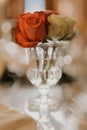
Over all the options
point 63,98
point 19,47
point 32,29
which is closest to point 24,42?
point 32,29

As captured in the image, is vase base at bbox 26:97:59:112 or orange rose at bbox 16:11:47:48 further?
vase base at bbox 26:97:59:112

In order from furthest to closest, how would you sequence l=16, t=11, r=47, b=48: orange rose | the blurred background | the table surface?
the blurred background → the table surface → l=16, t=11, r=47, b=48: orange rose

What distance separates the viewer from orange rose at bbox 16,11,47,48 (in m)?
0.94

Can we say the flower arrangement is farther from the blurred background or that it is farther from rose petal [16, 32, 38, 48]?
the blurred background

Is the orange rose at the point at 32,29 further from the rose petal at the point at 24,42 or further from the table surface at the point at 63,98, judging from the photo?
the table surface at the point at 63,98

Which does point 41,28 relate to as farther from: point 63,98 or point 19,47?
point 63,98

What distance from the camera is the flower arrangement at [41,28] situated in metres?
0.95

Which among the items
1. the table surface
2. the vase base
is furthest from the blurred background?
the vase base

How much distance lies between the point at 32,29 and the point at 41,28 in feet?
0.10

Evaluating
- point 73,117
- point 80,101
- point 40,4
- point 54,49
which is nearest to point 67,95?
point 80,101

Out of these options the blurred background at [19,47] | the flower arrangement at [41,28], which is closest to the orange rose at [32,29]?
the flower arrangement at [41,28]

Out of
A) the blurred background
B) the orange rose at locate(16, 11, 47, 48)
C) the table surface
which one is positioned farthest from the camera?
the blurred background

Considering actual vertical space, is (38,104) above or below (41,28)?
below

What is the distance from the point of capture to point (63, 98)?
1.22 m
